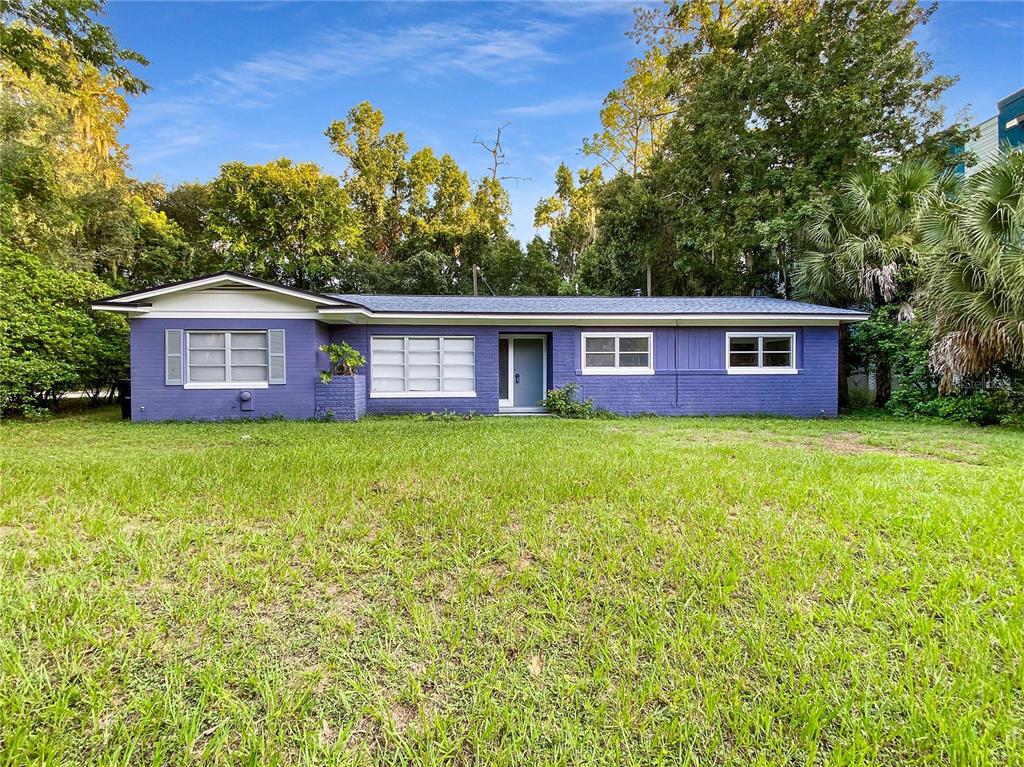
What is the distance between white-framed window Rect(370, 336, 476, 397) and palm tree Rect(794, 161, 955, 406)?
10.6m

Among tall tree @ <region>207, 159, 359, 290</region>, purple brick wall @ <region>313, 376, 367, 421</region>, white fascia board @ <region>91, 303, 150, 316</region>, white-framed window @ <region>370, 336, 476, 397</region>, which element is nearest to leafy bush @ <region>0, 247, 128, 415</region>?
white fascia board @ <region>91, 303, 150, 316</region>

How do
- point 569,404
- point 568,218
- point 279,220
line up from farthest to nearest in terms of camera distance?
point 568,218 < point 279,220 < point 569,404

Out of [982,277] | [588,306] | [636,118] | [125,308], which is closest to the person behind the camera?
[982,277]

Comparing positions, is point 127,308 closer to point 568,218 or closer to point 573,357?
point 573,357

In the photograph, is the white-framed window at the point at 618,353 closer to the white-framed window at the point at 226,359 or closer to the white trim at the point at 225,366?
the white trim at the point at 225,366

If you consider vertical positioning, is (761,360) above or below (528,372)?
above

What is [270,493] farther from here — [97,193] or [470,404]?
[97,193]

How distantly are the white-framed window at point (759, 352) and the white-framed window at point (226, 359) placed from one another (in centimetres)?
1157

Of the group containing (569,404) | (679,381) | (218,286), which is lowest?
(569,404)

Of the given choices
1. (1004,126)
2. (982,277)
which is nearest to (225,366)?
(982,277)

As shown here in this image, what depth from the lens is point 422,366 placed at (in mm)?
12125

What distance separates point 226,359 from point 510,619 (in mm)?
10616

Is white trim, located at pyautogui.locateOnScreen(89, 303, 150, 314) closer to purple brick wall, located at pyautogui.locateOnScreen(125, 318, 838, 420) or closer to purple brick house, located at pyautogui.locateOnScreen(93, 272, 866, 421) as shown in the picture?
purple brick house, located at pyautogui.locateOnScreen(93, 272, 866, 421)

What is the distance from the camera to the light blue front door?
13039 mm
